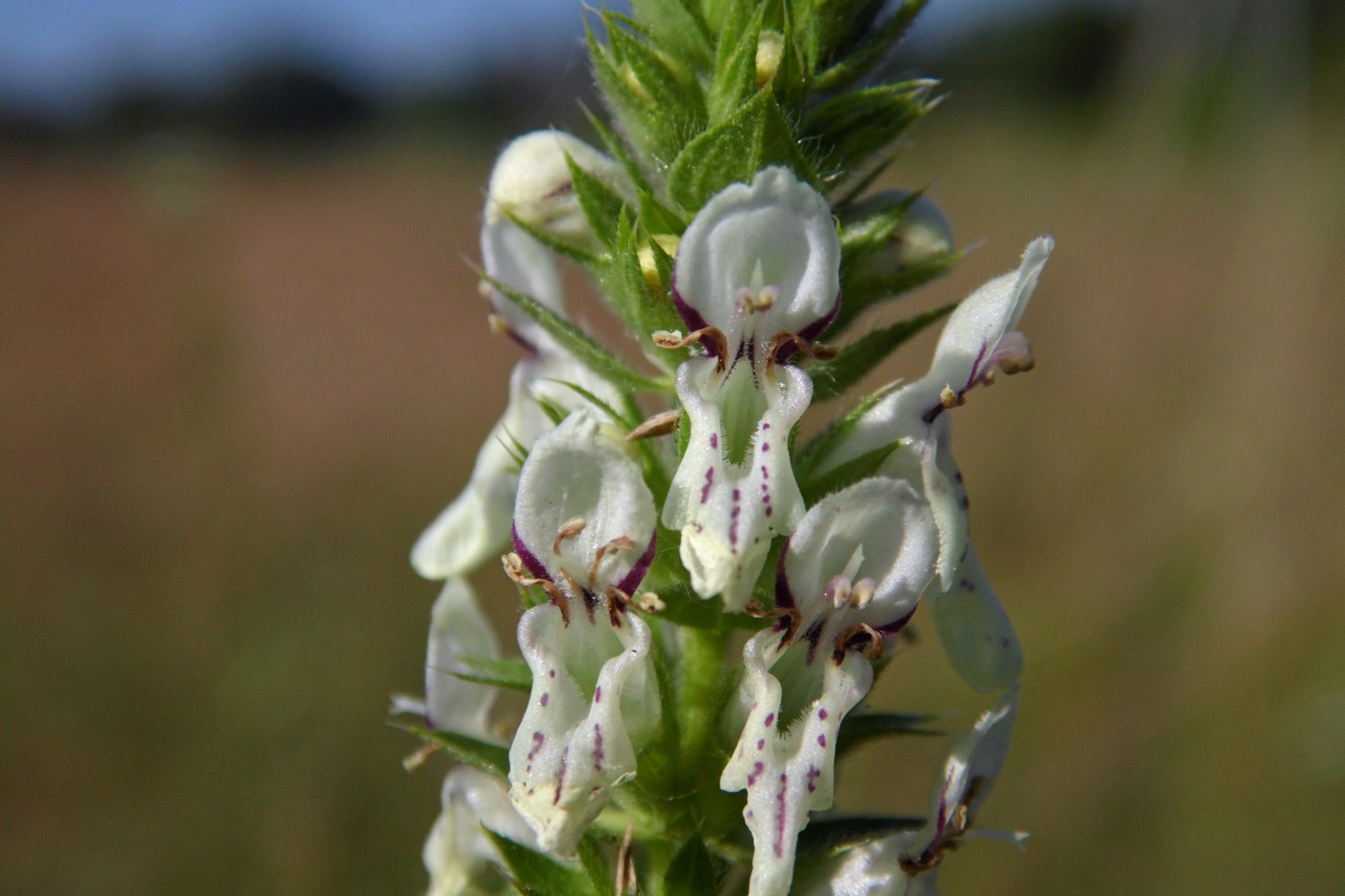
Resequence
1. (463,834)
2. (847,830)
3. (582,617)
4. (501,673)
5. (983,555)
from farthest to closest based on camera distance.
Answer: (983,555) → (463,834) → (501,673) → (847,830) → (582,617)

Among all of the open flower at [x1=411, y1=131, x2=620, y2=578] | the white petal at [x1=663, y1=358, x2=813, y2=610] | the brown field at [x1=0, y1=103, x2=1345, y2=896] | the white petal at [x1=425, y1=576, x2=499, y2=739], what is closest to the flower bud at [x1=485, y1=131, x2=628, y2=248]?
the open flower at [x1=411, y1=131, x2=620, y2=578]

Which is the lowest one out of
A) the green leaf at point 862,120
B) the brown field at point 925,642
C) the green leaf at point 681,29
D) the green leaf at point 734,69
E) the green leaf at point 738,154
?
the brown field at point 925,642

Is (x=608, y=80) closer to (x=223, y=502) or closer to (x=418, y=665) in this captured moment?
(x=223, y=502)

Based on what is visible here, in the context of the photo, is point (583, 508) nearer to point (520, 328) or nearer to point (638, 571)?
point (638, 571)

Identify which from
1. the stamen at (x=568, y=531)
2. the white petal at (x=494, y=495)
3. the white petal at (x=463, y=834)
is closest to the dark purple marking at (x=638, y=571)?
the stamen at (x=568, y=531)

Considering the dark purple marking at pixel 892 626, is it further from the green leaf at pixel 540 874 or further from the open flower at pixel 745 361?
the green leaf at pixel 540 874

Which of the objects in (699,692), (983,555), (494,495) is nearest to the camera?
(699,692)

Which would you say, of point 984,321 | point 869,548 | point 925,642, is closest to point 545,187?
point 984,321

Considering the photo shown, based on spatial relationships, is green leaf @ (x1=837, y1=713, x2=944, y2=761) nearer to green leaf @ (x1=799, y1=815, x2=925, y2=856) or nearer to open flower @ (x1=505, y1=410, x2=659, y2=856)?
green leaf @ (x1=799, y1=815, x2=925, y2=856)
